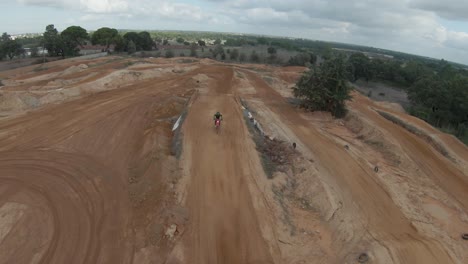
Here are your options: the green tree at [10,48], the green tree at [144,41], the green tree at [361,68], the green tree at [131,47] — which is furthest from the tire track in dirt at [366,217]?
the green tree at [10,48]

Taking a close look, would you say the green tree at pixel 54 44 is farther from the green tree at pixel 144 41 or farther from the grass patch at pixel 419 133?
the grass patch at pixel 419 133

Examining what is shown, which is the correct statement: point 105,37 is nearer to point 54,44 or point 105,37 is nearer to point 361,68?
point 54,44

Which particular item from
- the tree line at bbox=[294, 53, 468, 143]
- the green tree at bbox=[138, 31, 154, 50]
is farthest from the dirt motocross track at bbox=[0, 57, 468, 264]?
the green tree at bbox=[138, 31, 154, 50]

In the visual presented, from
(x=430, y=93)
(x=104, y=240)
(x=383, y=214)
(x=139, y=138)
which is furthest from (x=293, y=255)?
(x=430, y=93)

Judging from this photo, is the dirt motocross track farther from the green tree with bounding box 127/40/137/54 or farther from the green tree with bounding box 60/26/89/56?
the green tree with bounding box 127/40/137/54

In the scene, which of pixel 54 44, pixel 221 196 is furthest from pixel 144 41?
pixel 221 196

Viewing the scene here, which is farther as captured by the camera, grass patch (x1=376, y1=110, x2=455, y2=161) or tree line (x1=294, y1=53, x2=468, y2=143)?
tree line (x1=294, y1=53, x2=468, y2=143)

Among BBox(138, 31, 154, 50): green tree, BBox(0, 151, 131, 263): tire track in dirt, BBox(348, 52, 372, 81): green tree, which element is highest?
BBox(138, 31, 154, 50): green tree
